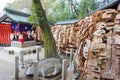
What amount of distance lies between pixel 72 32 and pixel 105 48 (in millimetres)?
8638

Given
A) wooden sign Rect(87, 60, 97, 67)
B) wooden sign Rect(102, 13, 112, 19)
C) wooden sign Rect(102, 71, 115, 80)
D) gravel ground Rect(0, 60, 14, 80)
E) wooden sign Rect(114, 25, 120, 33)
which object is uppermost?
wooden sign Rect(102, 13, 112, 19)

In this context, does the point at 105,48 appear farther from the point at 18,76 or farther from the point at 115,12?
the point at 18,76

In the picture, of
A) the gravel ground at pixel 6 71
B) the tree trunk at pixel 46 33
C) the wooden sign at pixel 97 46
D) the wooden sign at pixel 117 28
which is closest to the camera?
the wooden sign at pixel 117 28

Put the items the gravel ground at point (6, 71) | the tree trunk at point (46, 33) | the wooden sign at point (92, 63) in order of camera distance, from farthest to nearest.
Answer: the tree trunk at point (46, 33), the gravel ground at point (6, 71), the wooden sign at point (92, 63)

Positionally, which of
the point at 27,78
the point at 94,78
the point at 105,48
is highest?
the point at 105,48

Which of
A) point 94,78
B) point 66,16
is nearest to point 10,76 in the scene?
point 94,78

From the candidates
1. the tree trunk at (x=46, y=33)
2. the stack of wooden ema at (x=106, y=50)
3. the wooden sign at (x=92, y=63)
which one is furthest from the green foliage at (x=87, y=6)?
the wooden sign at (x=92, y=63)

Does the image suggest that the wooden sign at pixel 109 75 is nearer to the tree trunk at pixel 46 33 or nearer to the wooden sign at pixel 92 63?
the wooden sign at pixel 92 63

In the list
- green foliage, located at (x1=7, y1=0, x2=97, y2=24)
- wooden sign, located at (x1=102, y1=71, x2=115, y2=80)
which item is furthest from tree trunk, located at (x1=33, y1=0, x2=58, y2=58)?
green foliage, located at (x1=7, y1=0, x2=97, y2=24)

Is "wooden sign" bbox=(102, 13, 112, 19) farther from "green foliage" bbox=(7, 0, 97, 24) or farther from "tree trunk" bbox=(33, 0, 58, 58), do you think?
"green foliage" bbox=(7, 0, 97, 24)

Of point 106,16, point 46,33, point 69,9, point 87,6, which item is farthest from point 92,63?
point 69,9

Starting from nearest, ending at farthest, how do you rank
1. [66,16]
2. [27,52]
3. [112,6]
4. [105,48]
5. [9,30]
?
[105,48] → [112,6] → [27,52] → [9,30] → [66,16]

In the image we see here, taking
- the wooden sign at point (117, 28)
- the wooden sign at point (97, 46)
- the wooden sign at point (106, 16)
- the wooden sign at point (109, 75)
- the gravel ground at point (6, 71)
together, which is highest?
the wooden sign at point (106, 16)

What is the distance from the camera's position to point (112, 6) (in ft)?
20.4
